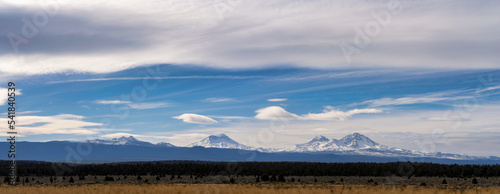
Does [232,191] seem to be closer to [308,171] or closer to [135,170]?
[308,171]

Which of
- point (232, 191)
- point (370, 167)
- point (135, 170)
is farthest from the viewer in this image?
point (135, 170)

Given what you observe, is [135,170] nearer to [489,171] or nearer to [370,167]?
[370,167]

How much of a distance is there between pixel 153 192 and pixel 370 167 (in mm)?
64698

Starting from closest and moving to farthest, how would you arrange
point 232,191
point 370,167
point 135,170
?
1. point 232,191
2. point 370,167
3. point 135,170

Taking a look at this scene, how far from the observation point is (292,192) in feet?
124

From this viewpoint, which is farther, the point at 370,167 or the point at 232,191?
the point at 370,167

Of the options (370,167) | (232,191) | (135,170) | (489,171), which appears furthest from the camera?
(135,170)

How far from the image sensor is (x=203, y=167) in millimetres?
Answer: 105438

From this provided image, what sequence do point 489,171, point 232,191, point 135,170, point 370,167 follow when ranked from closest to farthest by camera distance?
point 232,191
point 489,171
point 370,167
point 135,170

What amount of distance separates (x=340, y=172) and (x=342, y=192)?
50695mm

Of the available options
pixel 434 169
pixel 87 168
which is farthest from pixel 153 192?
pixel 87 168

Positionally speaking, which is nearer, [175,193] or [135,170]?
[175,193]

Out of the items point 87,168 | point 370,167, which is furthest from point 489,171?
point 87,168

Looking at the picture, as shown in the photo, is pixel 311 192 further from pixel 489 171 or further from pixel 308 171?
pixel 489 171
